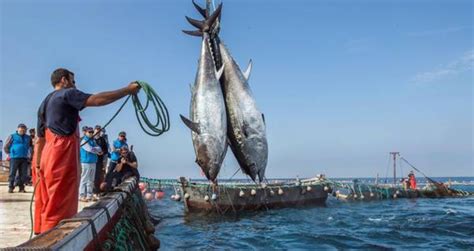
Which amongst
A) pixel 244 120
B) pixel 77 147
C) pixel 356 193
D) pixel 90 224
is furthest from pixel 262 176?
pixel 356 193

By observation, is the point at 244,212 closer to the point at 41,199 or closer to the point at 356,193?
the point at 356,193

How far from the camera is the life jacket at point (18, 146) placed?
12.1 m

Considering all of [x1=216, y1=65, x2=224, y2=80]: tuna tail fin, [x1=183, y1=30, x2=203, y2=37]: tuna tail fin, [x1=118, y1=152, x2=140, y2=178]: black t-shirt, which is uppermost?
[x1=183, y1=30, x2=203, y2=37]: tuna tail fin

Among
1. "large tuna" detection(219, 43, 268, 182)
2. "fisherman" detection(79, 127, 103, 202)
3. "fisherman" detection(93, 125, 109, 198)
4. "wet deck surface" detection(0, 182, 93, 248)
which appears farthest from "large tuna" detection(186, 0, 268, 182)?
"fisherman" detection(93, 125, 109, 198)

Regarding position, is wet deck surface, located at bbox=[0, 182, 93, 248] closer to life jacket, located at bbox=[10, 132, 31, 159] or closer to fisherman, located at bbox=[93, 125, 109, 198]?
fisherman, located at bbox=[93, 125, 109, 198]

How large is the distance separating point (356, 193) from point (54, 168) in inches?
1067

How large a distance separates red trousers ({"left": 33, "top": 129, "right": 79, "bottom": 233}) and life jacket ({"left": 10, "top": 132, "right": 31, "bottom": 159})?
27.1ft

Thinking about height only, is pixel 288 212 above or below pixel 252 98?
below

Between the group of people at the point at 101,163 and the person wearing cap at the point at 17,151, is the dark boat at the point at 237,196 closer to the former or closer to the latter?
the group of people at the point at 101,163

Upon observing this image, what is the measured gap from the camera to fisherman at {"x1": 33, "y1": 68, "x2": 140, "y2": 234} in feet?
14.8

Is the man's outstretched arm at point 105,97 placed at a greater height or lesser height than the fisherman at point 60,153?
greater

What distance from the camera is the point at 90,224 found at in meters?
3.58

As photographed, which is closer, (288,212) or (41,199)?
(41,199)

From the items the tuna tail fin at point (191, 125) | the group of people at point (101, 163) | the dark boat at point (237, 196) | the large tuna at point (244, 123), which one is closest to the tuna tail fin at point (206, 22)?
the large tuna at point (244, 123)
